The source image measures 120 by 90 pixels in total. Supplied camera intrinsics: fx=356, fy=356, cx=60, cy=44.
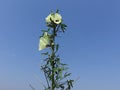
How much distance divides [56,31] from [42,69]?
127 cm

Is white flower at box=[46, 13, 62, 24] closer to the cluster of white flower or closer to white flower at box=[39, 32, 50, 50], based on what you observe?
the cluster of white flower

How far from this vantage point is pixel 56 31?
11016mm

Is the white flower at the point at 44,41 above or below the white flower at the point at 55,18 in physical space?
below

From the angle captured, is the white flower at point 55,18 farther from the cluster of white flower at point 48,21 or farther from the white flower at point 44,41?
the white flower at point 44,41

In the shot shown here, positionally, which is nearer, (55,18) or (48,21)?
(55,18)

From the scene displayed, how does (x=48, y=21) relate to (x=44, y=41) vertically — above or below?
above

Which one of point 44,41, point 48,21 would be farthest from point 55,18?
point 44,41

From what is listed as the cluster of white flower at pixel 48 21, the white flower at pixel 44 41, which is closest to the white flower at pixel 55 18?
the cluster of white flower at pixel 48 21

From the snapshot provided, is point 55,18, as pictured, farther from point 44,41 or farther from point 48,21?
point 44,41

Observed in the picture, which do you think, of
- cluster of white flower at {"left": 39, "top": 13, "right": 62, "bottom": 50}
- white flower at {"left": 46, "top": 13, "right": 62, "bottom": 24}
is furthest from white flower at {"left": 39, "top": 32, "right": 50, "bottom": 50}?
white flower at {"left": 46, "top": 13, "right": 62, "bottom": 24}

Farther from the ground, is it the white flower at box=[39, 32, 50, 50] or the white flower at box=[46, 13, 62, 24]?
the white flower at box=[46, 13, 62, 24]

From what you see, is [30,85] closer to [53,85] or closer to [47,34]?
[53,85]

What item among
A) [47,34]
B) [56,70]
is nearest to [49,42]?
[47,34]

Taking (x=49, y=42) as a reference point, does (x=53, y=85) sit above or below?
below
